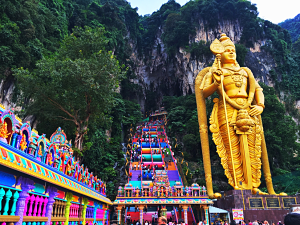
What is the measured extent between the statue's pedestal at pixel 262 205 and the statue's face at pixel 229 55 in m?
4.69

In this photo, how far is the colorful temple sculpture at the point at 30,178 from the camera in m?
2.95

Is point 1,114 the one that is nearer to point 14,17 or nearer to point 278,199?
point 278,199

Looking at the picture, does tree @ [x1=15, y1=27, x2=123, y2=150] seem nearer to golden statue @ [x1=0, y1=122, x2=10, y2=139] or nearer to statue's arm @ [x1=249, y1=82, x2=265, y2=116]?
statue's arm @ [x1=249, y1=82, x2=265, y2=116]

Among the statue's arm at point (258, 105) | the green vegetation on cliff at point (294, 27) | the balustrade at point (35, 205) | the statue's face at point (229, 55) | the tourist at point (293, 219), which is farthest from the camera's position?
the green vegetation on cliff at point (294, 27)

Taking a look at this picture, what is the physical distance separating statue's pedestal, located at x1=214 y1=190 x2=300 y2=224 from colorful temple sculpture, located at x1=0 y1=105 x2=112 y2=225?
4520 mm

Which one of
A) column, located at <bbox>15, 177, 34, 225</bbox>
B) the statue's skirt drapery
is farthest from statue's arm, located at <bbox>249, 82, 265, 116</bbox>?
column, located at <bbox>15, 177, 34, 225</bbox>

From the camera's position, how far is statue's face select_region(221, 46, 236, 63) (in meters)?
8.78

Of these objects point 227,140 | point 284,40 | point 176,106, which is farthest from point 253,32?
point 227,140

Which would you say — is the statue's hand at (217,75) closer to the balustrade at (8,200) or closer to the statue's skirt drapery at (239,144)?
the statue's skirt drapery at (239,144)

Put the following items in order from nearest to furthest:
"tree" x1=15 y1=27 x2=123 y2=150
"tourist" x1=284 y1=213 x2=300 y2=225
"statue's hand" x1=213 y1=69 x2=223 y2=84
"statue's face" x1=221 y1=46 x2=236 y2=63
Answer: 1. "tourist" x1=284 y1=213 x2=300 y2=225
2. "statue's hand" x1=213 y1=69 x2=223 y2=84
3. "statue's face" x1=221 y1=46 x2=236 y2=63
4. "tree" x1=15 y1=27 x2=123 y2=150

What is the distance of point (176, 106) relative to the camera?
99.7 ft

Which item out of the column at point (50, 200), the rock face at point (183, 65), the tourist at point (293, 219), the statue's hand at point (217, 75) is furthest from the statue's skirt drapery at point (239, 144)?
the rock face at point (183, 65)

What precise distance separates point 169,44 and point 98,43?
2397 cm

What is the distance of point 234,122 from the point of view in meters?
8.03
